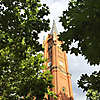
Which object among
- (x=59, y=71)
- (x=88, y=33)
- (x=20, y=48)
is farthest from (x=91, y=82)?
(x=59, y=71)

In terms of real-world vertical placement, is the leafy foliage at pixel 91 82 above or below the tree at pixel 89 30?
below

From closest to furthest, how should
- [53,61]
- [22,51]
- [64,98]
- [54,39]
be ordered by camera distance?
[22,51] < [64,98] < [53,61] < [54,39]

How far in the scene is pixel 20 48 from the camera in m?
6.90

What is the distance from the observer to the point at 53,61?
104 feet

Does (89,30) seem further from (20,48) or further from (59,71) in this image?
(59,71)

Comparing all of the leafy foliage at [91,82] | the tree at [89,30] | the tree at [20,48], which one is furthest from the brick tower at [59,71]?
the tree at [89,30]

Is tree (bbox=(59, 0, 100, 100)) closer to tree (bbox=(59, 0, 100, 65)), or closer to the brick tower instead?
tree (bbox=(59, 0, 100, 65))

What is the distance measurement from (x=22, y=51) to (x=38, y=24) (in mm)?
2225

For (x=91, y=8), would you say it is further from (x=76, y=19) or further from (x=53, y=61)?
(x=53, y=61)

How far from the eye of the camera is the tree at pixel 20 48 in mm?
6883

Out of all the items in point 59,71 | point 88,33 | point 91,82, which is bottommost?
point 91,82

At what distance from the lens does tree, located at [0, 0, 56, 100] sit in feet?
22.6

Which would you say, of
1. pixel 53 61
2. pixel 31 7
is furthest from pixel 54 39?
pixel 31 7

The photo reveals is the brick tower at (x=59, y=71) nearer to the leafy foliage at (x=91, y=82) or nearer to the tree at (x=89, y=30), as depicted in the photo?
the leafy foliage at (x=91, y=82)
